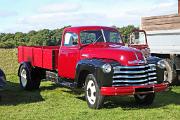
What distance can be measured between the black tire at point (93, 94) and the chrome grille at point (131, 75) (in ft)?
1.49

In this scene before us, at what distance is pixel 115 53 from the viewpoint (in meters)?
9.87

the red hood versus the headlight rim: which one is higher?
the red hood

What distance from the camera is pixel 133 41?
15383 mm

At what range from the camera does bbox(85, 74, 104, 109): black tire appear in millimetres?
9716

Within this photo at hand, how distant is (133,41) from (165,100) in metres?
4.46

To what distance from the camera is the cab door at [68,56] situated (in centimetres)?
1105

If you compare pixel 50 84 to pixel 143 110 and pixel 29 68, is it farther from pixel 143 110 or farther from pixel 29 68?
pixel 143 110

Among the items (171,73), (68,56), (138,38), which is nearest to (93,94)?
(68,56)

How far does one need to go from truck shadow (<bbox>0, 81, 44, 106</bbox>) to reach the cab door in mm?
1019

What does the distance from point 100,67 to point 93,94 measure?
78cm

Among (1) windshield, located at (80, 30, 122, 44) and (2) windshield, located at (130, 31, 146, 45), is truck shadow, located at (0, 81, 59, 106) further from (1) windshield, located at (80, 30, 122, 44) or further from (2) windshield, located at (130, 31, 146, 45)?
(2) windshield, located at (130, 31, 146, 45)

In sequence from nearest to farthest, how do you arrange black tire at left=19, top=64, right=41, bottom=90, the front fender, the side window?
the front fender
the side window
black tire at left=19, top=64, right=41, bottom=90

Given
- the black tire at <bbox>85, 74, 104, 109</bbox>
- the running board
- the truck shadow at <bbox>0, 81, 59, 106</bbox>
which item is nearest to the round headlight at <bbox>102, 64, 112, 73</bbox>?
the black tire at <bbox>85, 74, 104, 109</bbox>

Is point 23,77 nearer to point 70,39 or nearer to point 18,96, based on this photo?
point 18,96
